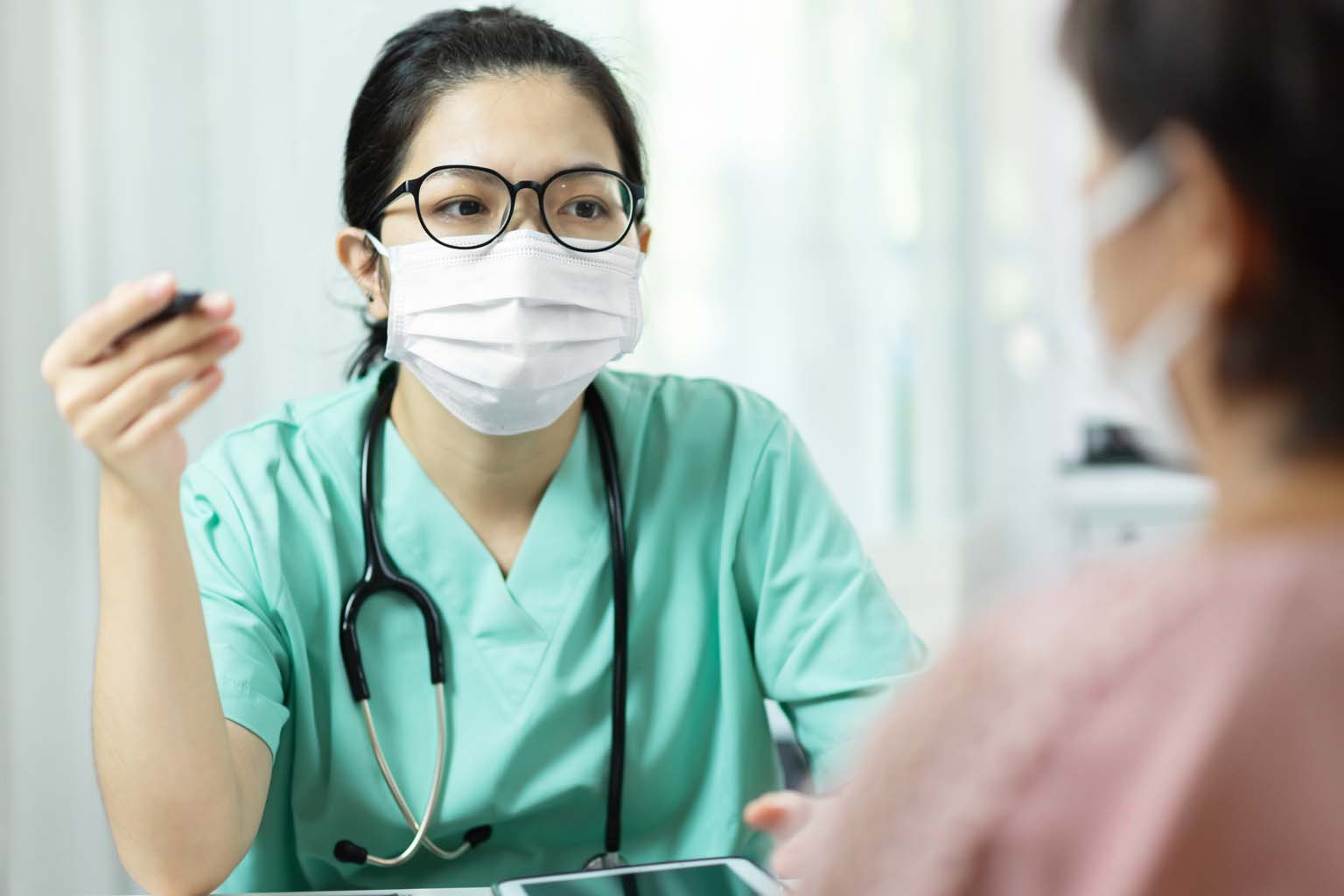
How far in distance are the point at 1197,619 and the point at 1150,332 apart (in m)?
0.13

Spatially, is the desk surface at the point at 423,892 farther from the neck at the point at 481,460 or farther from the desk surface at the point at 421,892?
the neck at the point at 481,460

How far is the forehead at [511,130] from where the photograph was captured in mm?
1102

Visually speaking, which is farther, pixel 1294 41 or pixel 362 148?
pixel 362 148

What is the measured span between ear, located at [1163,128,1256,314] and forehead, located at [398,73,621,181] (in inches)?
28.9

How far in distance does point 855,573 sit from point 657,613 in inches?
7.7

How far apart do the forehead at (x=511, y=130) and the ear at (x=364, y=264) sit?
9 cm

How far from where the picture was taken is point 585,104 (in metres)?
1.16

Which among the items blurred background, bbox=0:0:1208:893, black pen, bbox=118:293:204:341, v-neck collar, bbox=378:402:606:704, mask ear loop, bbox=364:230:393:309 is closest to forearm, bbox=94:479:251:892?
black pen, bbox=118:293:204:341

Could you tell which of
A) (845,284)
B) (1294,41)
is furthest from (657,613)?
(845,284)

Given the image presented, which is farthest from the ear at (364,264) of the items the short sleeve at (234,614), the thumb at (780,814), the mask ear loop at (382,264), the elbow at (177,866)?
the thumb at (780,814)

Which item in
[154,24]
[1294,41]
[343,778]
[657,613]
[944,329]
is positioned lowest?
[343,778]

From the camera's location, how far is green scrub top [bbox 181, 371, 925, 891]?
3.62 ft

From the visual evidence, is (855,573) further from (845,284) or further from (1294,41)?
(845,284)

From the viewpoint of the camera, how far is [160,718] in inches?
36.0
